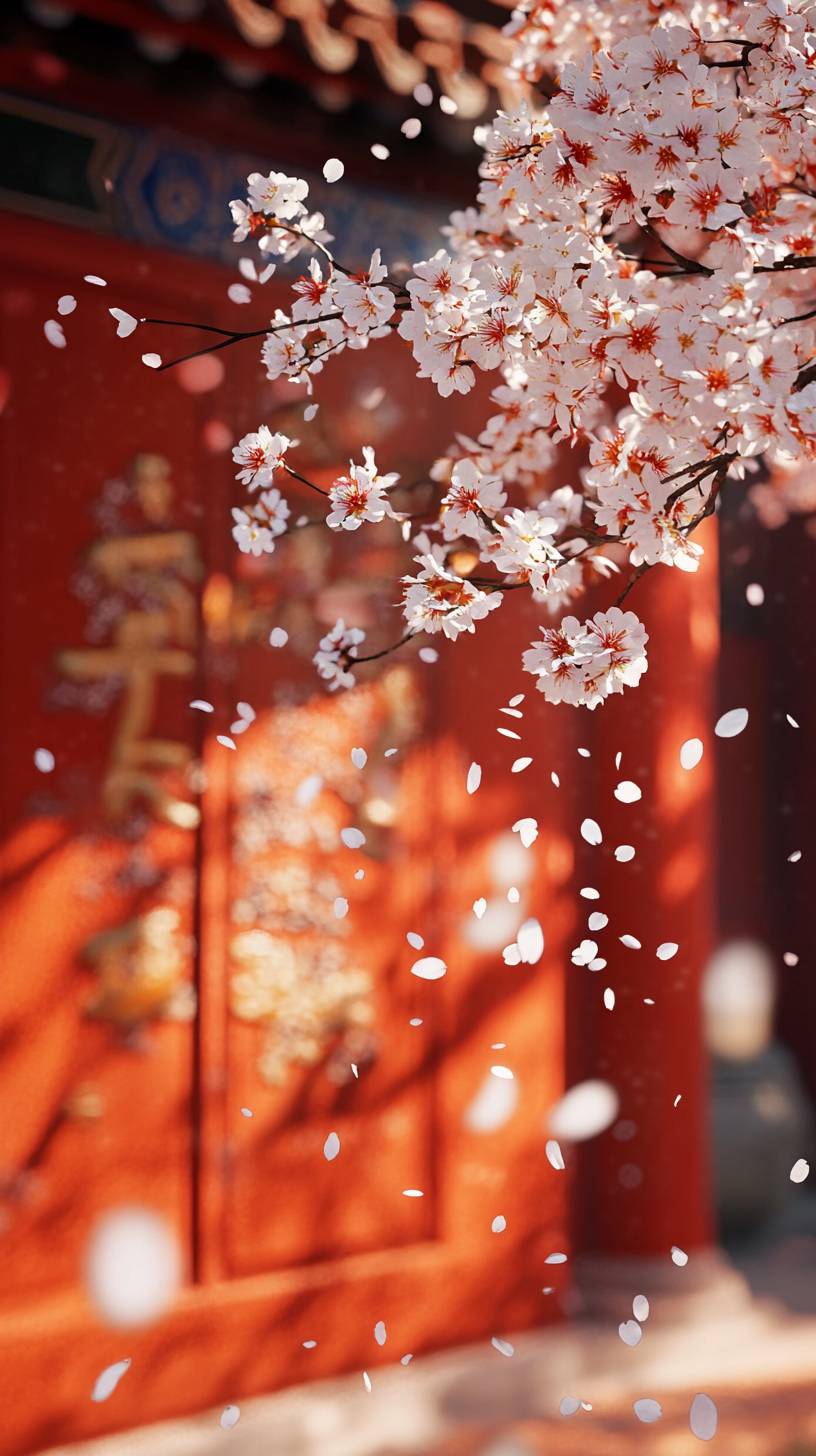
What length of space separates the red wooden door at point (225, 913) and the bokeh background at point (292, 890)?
10mm

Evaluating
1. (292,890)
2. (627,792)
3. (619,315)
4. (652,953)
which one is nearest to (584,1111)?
(652,953)

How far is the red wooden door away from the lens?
379cm

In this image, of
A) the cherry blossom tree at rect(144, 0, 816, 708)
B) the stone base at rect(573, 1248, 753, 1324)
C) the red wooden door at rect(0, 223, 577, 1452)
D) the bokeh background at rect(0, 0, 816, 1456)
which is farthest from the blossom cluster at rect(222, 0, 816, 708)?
the stone base at rect(573, 1248, 753, 1324)

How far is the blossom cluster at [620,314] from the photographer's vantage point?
147 cm

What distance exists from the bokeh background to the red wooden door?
0.01 metres

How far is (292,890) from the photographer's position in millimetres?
4145

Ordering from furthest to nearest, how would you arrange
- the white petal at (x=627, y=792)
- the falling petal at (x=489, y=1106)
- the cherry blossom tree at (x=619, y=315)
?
the falling petal at (x=489, y=1106) → the white petal at (x=627, y=792) → the cherry blossom tree at (x=619, y=315)

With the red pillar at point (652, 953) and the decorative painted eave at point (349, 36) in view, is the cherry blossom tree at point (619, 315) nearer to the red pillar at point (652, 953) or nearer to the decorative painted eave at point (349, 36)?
the decorative painted eave at point (349, 36)

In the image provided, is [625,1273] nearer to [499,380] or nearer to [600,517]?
[499,380]

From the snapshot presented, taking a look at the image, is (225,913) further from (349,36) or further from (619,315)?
(619,315)

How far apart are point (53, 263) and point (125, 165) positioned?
34cm

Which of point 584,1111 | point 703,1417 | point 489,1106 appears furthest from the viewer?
point 584,1111

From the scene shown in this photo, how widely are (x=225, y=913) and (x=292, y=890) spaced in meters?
0.20

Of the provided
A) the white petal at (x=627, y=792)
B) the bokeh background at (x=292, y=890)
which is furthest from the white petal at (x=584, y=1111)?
the white petal at (x=627, y=792)
